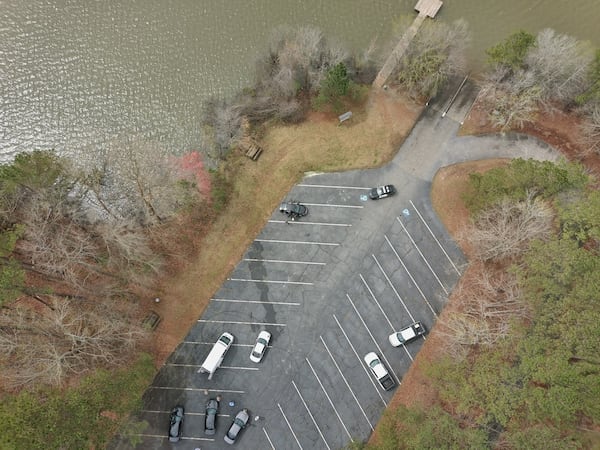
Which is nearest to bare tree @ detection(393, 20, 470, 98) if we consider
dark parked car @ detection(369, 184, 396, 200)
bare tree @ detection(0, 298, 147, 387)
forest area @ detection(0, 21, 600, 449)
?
forest area @ detection(0, 21, 600, 449)

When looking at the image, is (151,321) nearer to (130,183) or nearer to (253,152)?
(130,183)

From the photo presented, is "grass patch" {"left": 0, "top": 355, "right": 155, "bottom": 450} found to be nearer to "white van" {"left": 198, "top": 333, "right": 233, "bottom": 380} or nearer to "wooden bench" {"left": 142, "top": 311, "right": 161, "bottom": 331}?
"white van" {"left": 198, "top": 333, "right": 233, "bottom": 380}

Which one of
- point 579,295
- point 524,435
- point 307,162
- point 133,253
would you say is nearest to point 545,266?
point 579,295

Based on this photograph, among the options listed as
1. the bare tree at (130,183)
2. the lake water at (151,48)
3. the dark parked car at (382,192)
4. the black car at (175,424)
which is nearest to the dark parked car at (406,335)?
the dark parked car at (382,192)

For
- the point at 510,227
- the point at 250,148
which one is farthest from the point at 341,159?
the point at 510,227

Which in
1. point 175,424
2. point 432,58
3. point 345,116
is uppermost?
point 345,116

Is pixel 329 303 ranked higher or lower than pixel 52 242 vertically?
lower

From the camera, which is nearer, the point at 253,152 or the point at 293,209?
the point at 293,209
